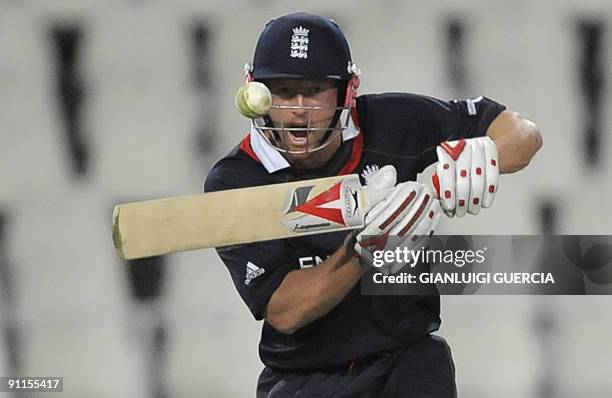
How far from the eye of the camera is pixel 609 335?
2.41 metres

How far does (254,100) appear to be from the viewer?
1.67 m

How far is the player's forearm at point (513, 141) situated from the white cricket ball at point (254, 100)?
1.35 ft

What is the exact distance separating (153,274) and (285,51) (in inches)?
33.4

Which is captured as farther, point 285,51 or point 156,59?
point 156,59

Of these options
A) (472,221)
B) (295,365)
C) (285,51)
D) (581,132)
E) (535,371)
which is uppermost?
(285,51)

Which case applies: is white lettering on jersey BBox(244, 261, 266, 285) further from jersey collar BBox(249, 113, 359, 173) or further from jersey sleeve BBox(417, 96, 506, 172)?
jersey sleeve BBox(417, 96, 506, 172)

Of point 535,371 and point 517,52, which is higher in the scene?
point 517,52

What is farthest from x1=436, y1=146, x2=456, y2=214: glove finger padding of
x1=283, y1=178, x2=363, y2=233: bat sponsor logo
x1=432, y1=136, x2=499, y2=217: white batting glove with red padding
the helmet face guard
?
the helmet face guard

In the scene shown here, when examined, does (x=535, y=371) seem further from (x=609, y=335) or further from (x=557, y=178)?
(x=557, y=178)

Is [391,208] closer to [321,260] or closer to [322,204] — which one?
[322,204]

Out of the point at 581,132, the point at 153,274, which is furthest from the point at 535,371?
the point at 153,274

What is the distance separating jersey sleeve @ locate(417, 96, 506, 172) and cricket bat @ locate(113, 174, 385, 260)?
43 cm

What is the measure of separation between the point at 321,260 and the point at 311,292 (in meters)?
0.14

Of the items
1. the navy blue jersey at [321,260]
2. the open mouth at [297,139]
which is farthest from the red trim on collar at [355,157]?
the open mouth at [297,139]
